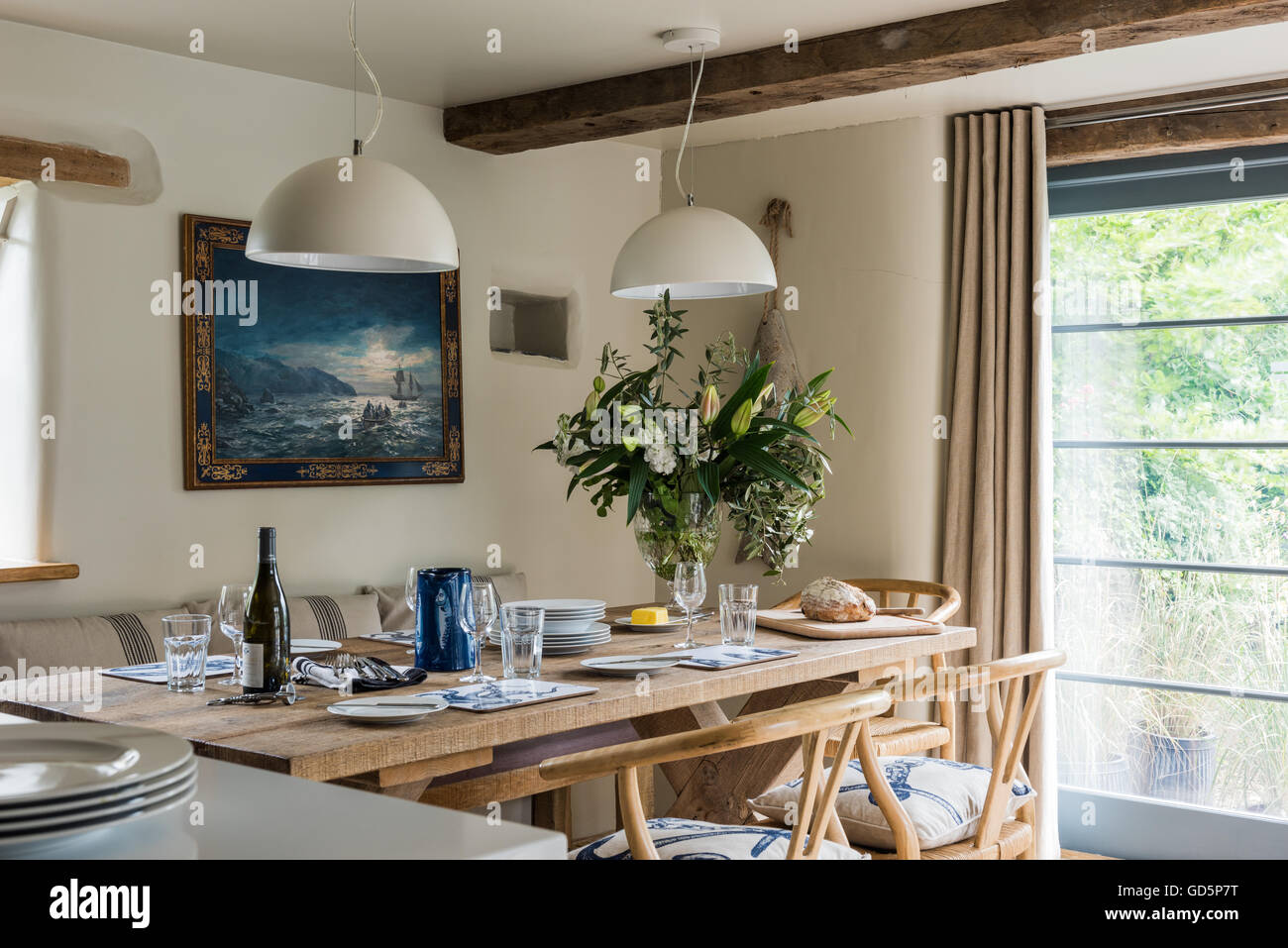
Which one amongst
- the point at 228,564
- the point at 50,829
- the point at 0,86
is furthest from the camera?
the point at 228,564

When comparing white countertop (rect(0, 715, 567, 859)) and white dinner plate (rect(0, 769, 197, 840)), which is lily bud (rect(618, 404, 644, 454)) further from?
white dinner plate (rect(0, 769, 197, 840))

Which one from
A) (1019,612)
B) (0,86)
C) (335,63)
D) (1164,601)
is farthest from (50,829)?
(1164,601)

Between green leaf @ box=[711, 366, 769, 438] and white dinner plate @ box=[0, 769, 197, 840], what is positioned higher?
green leaf @ box=[711, 366, 769, 438]

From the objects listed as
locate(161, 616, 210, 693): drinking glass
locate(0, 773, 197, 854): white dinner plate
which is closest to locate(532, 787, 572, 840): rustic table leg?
locate(161, 616, 210, 693): drinking glass

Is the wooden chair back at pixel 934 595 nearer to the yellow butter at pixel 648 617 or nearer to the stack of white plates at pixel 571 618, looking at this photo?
the yellow butter at pixel 648 617

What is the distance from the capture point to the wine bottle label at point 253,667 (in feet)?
7.19

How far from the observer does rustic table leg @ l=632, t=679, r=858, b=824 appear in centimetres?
297

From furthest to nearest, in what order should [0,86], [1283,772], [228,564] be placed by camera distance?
[1283,772]
[228,564]
[0,86]

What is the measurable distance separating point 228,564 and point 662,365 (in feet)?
4.67

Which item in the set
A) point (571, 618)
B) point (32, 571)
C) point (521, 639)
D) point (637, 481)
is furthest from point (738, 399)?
point (32, 571)

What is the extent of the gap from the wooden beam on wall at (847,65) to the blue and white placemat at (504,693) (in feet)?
6.29

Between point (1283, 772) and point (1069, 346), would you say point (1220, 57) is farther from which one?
point (1283, 772)

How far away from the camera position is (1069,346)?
434 cm

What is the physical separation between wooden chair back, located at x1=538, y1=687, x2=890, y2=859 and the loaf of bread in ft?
3.60
